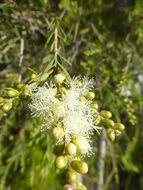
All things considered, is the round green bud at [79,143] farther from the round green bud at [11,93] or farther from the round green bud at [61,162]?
the round green bud at [11,93]

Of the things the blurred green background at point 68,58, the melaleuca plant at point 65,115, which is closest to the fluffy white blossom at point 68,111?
the melaleuca plant at point 65,115

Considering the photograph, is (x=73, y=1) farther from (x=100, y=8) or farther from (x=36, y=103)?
(x=36, y=103)

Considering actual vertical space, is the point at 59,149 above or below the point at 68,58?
below

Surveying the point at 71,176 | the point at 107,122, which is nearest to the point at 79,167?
the point at 71,176

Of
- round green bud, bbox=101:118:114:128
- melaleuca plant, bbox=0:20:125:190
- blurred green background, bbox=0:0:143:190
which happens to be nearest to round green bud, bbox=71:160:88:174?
melaleuca plant, bbox=0:20:125:190

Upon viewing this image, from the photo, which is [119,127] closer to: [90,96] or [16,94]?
[90,96]

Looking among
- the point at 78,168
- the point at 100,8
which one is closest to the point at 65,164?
the point at 78,168

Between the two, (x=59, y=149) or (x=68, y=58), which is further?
(x=68, y=58)
